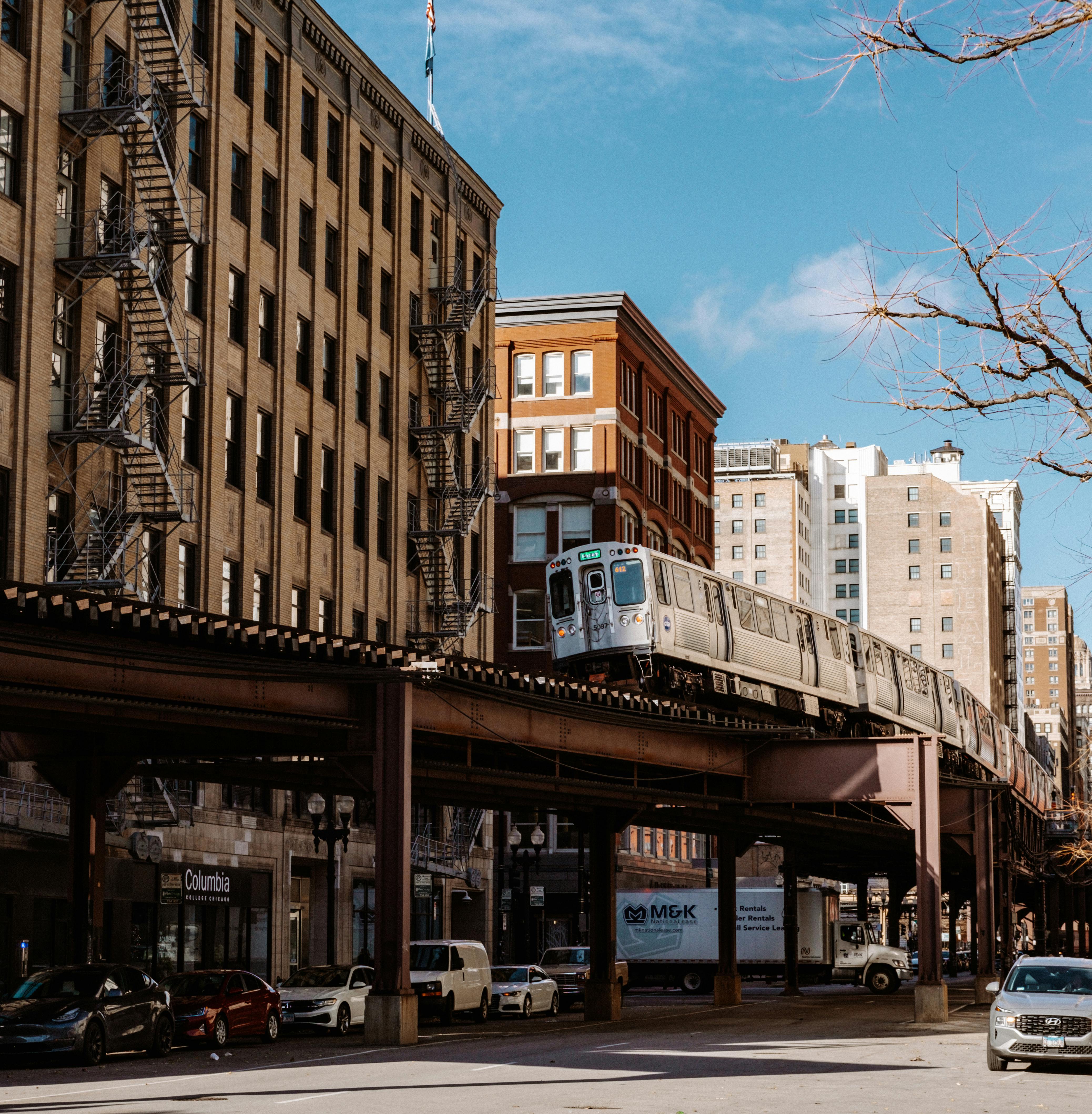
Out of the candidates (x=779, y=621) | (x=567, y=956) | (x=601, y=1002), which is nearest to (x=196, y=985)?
(x=601, y=1002)

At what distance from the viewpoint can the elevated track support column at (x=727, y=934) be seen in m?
50.3

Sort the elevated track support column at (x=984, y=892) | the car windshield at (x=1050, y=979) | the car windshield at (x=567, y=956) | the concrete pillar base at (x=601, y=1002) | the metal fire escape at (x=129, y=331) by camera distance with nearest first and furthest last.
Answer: the car windshield at (x=1050, y=979), the metal fire escape at (x=129, y=331), the concrete pillar base at (x=601, y=1002), the elevated track support column at (x=984, y=892), the car windshield at (x=567, y=956)

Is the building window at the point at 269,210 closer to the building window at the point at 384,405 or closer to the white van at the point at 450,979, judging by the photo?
the building window at the point at 384,405

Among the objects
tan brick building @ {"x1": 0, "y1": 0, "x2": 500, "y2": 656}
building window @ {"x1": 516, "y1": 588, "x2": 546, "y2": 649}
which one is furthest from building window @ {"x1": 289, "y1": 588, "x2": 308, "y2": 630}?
building window @ {"x1": 516, "y1": 588, "x2": 546, "y2": 649}

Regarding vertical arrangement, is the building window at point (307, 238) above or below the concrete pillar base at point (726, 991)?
above

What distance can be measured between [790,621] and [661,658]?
5.54m

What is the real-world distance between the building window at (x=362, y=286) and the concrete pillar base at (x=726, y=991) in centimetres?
2249

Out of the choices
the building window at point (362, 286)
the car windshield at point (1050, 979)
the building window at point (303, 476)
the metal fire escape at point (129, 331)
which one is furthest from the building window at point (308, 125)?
the car windshield at point (1050, 979)

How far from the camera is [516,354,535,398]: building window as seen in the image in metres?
80.2

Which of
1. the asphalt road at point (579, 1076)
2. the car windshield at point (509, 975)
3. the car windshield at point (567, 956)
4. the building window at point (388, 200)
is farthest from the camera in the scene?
the building window at point (388, 200)

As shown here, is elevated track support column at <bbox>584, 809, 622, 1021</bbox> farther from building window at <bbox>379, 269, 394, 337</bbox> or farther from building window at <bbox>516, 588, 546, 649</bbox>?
building window at <bbox>516, 588, 546, 649</bbox>

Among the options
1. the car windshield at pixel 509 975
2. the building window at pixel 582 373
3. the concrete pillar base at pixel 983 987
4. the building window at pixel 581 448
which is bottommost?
the concrete pillar base at pixel 983 987

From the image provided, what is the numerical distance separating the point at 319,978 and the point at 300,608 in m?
15.9

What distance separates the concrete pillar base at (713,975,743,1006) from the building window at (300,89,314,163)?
86.3 feet
